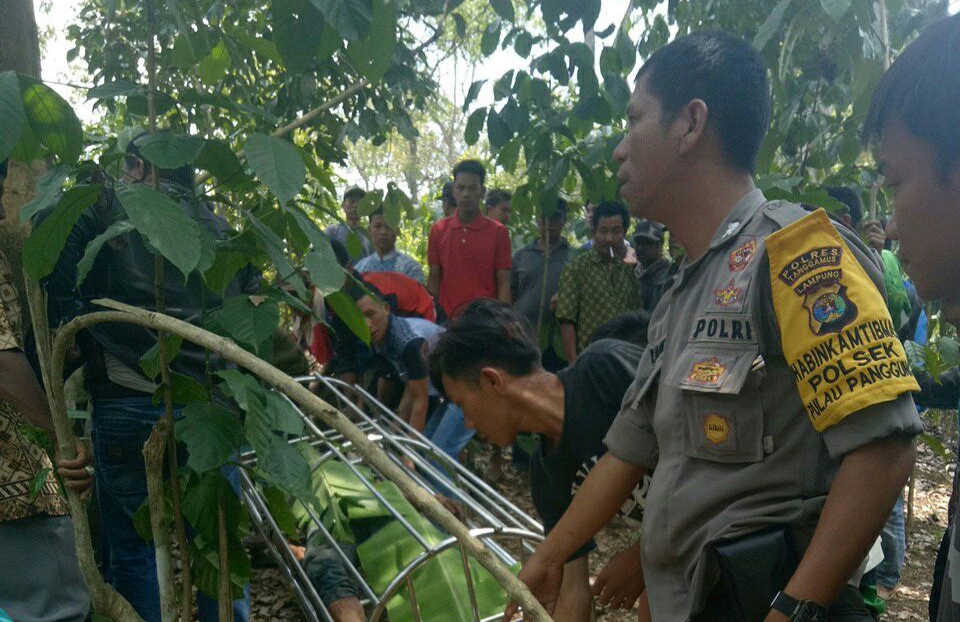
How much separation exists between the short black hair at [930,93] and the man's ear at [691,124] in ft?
1.12

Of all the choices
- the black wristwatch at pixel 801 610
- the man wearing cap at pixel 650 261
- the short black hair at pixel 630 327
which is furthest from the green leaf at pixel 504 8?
the man wearing cap at pixel 650 261

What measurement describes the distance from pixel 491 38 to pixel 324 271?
5.52 ft

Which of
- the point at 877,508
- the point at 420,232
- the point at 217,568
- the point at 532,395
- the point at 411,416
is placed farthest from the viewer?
the point at 420,232

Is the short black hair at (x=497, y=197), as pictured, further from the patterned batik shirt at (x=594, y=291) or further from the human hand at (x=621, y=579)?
the human hand at (x=621, y=579)

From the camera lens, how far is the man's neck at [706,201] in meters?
1.40

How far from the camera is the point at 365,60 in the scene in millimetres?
1446

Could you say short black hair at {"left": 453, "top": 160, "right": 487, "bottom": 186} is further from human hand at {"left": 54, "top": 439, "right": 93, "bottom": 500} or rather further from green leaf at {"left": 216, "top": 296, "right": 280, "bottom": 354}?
human hand at {"left": 54, "top": 439, "right": 93, "bottom": 500}

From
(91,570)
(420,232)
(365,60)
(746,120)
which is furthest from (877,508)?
(420,232)

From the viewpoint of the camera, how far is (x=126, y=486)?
2.43 metres

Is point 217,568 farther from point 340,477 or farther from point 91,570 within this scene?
point 340,477

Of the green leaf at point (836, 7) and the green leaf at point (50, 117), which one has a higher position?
the green leaf at point (836, 7)

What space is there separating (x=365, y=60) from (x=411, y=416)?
277 cm

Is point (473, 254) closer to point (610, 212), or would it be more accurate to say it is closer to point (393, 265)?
point (393, 265)

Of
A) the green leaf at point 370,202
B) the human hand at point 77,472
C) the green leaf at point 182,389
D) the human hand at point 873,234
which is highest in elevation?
the human hand at point 873,234
